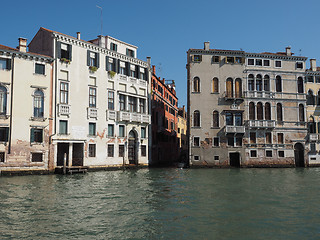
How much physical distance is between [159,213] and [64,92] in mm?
18926

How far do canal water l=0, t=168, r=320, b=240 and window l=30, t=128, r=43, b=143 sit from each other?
869 cm

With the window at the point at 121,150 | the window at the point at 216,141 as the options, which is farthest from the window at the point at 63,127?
the window at the point at 216,141

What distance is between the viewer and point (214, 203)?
12602 mm

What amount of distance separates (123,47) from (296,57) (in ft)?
63.8

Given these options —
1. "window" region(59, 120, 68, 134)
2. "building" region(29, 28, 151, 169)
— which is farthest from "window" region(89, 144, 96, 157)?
"window" region(59, 120, 68, 134)

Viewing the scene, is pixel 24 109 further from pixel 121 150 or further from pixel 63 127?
pixel 121 150

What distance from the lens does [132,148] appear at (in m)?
32.6

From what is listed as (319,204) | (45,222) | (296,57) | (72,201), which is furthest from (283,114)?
(45,222)

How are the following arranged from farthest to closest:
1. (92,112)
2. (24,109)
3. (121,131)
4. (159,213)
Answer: (121,131), (92,112), (24,109), (159,213)

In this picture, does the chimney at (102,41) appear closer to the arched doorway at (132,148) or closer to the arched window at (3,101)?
the arched doorway at (132,148)

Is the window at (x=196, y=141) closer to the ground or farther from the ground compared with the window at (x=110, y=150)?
farther from the ground

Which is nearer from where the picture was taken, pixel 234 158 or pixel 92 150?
pixel 92 150

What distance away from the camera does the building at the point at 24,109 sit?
23.5 meters

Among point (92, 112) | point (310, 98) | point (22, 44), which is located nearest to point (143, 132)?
point (92, 112)
